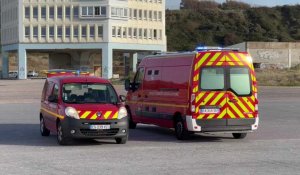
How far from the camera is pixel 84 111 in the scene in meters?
15.6

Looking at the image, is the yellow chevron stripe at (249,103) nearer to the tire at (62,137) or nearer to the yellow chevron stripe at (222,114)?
the yellow chevron stripe at (222,114)

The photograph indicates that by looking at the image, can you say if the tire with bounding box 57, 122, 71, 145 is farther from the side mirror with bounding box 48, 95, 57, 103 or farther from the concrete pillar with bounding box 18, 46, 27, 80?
the concrete pillar with bounding box 18, 46, 27, 80

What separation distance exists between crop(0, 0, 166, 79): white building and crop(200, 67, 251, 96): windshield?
79.6 meters

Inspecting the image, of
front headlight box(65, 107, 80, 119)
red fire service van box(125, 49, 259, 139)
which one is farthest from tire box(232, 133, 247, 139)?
front headlight box(65, 107, 80, 119)

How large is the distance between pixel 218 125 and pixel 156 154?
323 cm

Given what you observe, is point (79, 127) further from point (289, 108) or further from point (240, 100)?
point (289, 108)

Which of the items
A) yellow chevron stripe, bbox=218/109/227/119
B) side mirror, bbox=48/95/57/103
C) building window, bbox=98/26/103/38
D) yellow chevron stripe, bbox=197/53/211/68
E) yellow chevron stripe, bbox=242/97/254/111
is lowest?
yellow chevron stripe, bbox=218/109/227/119

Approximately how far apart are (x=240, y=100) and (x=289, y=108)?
48.8ft

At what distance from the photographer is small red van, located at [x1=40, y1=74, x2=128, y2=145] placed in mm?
15484

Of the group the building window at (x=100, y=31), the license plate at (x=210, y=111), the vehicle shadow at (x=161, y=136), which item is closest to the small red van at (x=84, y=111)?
the vehicle shadow at (x=161, y=136)

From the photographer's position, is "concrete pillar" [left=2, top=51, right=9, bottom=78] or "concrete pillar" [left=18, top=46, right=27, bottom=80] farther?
"concrete pillar" [left=2, top=51, right=9, bottom=78]

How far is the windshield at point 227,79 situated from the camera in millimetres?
16812

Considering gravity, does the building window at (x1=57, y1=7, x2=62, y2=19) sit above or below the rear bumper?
above

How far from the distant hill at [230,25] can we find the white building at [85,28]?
45269 millimetres
